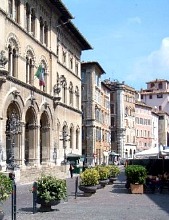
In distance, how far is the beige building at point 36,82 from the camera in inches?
1134

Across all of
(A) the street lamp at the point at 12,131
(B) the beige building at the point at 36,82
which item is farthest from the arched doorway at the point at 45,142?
(A) the street lamp at the point at 12,131

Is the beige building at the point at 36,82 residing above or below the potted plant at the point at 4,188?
above

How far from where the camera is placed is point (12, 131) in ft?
91.5

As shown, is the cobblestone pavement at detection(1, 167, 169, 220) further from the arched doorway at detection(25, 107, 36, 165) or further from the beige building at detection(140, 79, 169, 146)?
the beige building at detection(140, 79, 169, 146)

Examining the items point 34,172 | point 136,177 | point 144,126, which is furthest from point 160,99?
point 136,177

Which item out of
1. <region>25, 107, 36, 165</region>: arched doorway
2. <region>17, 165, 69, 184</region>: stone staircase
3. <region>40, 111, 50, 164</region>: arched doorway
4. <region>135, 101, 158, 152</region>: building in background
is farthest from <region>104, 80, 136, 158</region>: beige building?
<region>25, 107, 36, 165</region>: arched doorway

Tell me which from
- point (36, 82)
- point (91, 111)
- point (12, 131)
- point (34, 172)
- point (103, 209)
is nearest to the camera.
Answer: point (103, 209)

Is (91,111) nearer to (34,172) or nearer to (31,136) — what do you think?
(31,136)

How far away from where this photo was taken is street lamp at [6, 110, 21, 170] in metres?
27.9

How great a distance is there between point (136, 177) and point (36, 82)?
15562 mm

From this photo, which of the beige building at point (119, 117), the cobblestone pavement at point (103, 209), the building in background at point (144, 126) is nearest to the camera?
the cobblestone pavement at point (103, 209)

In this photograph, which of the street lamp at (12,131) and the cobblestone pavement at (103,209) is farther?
the street lamp at (12,131)

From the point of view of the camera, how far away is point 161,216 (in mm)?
13438

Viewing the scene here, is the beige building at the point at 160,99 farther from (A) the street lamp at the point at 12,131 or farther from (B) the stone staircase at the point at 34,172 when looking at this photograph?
(A) the street lamp at the point at 12,131
